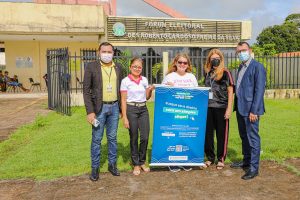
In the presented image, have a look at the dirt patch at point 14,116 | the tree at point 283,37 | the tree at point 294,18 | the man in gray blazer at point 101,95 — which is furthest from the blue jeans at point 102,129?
the tree at point 294,18

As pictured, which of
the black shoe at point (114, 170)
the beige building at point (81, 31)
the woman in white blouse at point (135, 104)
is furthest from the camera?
the beige building at point (81, 31)

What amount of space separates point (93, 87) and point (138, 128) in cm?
88

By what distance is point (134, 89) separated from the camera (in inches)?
177

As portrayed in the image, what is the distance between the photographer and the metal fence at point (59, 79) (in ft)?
32.9

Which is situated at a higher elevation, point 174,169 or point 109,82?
point 109,82

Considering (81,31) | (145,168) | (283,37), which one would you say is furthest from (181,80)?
(283,37)

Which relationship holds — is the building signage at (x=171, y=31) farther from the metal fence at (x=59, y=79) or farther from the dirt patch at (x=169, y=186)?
the dirt patch at (x=169, y=186)

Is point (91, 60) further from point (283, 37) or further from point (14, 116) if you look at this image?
point (283, 37)

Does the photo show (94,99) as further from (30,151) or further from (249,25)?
(249,25)

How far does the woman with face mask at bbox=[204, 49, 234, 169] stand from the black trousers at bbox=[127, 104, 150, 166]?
0.96 meters

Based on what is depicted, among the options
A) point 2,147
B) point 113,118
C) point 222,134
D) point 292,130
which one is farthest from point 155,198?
point 292,130

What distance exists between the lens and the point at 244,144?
15.8 feet

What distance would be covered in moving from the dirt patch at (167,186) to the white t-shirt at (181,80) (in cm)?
126

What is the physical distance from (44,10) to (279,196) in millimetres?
16062
